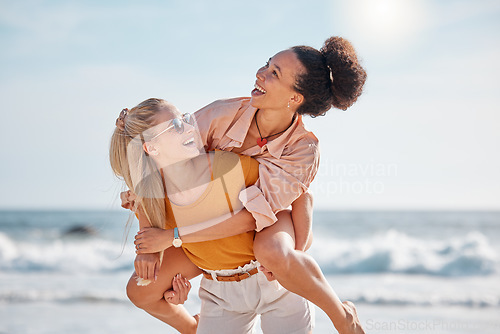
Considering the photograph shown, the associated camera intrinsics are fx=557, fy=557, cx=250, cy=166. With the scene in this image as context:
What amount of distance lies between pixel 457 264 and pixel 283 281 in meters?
10.7

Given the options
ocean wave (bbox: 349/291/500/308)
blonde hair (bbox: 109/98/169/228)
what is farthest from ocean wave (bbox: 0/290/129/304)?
blonde hair (bbox: 109/98/169/228)

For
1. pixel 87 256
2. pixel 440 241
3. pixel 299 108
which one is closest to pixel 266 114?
pixel 299 108

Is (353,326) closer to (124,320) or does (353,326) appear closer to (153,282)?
(153,282)

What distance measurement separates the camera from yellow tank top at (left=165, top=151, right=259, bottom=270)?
9.53 feet

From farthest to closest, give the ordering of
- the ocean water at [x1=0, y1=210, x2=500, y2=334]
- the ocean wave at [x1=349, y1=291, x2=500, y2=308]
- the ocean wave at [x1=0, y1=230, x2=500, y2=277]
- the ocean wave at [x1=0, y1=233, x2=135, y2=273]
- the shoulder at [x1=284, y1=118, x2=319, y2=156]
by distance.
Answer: the ocean wave at [x1=0, y1=233, x2=135, y2=273], the ocean wave at [x1=0, y1=230, x2=500, y2=277], the ocean wave at [x1=349, y1=291, x2=500, y2=308], the ocean water at [x1=0, y1=210, x2=500, y2=334], the shoulder at [x1=284, y1=118, x2=319, y2=156]

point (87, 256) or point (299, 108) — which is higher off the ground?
point (299, 108)

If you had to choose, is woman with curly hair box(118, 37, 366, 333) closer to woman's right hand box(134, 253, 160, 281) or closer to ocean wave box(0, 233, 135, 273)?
woman's right hand box(134, 253, 160, 281)

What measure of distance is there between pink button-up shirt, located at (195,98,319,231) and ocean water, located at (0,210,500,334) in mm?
1337

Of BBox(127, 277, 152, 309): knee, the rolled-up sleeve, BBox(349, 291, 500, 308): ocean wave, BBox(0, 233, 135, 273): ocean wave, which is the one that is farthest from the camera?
BBox(0, 233, 135, 273): ocean wave

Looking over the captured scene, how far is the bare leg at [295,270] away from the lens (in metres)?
2.76

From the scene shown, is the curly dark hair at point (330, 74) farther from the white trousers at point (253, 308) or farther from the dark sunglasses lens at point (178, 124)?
the white trousers at point (253, 308)

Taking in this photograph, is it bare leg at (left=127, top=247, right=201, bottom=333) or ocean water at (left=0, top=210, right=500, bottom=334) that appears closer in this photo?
bare leg at (left=127, top=247, right=201, bottom=333)

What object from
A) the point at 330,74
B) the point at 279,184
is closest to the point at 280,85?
the point at 330,74

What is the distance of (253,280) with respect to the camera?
10.2 feet
